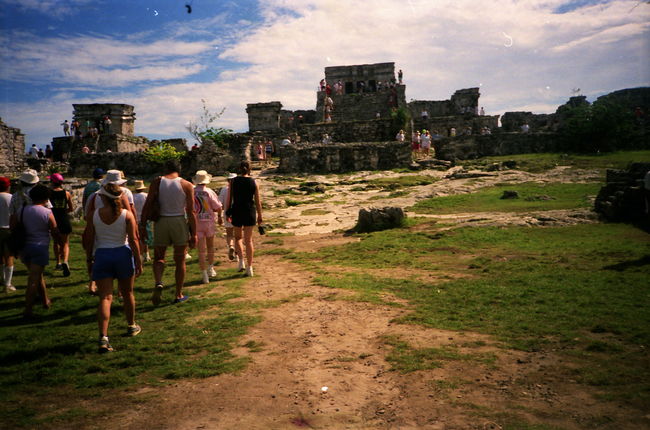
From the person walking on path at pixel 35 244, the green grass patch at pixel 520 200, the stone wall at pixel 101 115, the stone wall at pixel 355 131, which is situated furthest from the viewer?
the stone wall at pixel 101 115

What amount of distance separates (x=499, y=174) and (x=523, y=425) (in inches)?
771

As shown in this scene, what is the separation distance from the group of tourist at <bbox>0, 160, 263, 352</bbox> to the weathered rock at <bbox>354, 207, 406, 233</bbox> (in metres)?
3.83

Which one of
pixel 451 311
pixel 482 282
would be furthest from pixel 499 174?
pixel 451 311

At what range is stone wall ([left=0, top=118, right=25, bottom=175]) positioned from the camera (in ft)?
86.3

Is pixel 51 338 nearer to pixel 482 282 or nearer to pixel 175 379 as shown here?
pixel 175 379

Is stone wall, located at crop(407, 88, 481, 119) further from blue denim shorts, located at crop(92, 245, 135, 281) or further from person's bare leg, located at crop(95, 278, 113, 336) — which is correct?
person's bare leg, located at crop(95, 278, 113, 336)

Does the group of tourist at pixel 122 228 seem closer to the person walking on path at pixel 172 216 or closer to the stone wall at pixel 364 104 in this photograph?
the person walking on path at pixel 172 216

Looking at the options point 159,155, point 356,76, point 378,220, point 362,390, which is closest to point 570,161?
point 378,220

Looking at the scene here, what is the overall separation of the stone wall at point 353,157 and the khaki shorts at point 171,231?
1733cm

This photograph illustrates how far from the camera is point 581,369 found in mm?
4141

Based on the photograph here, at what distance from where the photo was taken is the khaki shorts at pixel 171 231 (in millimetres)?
6305

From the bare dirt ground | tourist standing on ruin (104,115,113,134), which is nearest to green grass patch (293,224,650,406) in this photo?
the bare dirt ground

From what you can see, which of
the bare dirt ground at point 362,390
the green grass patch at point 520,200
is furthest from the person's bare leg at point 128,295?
the green grass patch at point 520,200

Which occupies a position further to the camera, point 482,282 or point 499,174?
point 499,174
